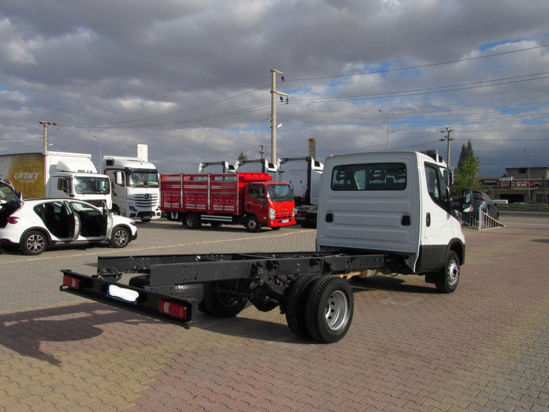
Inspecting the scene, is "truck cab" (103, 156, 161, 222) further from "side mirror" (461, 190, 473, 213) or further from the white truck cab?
"side mirror" (461, 190, 473, 213)

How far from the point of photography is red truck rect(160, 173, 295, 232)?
2008 centimetres

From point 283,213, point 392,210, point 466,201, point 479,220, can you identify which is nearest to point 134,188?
point 283,213

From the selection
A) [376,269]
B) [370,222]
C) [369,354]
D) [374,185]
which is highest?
[374,185]

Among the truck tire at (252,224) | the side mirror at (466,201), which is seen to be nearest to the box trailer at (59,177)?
the truck tire at (252,224)

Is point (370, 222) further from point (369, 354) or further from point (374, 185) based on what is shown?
point (369, 354)

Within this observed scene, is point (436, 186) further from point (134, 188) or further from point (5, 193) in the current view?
point (134, 188)

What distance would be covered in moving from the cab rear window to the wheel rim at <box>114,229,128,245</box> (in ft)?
27.3

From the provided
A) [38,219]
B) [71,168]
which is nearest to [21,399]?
[38,219]

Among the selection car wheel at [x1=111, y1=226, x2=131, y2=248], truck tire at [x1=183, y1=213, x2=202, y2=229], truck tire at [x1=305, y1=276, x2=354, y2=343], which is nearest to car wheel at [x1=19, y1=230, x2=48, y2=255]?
car wheel at [x1=111, y1=226, x2=131, y2=248]

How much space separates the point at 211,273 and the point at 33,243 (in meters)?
9.17

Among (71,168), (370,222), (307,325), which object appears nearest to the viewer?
(307,325)

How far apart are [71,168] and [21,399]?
64.5 ft

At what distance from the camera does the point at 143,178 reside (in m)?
24.2

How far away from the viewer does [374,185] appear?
721cm
